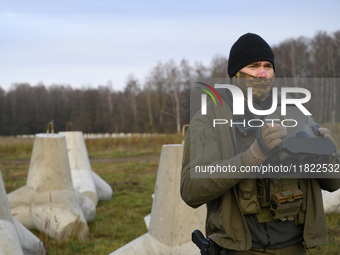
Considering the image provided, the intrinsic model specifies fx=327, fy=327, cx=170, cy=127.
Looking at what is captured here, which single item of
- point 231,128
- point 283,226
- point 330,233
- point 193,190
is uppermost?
point 231,128

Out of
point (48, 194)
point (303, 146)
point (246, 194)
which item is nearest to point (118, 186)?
point (48, 194)

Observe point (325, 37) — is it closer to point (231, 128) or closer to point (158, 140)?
point (158, 140)

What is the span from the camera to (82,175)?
8.25 meters

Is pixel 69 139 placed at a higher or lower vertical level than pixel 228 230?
lower

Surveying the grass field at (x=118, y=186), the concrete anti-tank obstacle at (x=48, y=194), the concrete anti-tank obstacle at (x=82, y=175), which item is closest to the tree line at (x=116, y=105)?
the grass field at (x=118, y=186)

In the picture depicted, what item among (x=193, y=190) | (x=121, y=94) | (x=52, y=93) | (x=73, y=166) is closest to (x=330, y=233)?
(x=193, y=190)

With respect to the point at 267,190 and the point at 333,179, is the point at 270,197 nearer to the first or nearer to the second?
the point at 267,190

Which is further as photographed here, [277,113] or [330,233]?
[330,233]

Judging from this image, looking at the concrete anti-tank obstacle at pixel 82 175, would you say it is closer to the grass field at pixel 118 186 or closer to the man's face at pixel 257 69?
the grass field at pixel 118 186

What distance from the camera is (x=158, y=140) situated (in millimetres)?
20062

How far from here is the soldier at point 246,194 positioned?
1652 millimetres

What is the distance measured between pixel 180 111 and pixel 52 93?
60.7ft

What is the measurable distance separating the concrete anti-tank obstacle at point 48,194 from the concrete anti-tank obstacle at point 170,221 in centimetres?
207

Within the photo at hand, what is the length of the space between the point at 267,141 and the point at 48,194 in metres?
5.02
